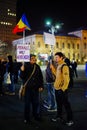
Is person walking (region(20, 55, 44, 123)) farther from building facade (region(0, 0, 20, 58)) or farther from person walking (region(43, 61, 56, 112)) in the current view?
building facade (region(0, 0, 20, 58))

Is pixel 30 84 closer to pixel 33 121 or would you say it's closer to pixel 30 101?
pixel 30 101

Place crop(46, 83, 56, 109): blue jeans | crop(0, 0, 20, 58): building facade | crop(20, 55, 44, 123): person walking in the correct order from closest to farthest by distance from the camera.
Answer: crop(20, 55, 44, 123): person walking < crop(46, 83, 56, 109): blue jeans < crop(0, 0, 20, 58): building facade

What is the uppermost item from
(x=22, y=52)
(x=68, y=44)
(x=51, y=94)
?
(x=68, y=44)

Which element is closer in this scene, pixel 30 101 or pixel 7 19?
pixel 30 101

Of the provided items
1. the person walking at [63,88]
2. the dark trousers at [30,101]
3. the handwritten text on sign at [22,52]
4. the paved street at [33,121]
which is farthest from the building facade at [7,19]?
the person walking at [63,88]

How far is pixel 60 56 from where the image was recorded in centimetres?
821

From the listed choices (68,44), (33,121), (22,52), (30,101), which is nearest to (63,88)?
(30,101)

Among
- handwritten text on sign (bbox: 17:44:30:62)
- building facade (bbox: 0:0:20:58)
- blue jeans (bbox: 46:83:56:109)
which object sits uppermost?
→ building facade (bbox: 0:0:20:58)

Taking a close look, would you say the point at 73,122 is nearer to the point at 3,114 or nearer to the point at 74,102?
the point at 3,114

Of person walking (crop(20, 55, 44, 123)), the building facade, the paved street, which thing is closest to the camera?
the paved street

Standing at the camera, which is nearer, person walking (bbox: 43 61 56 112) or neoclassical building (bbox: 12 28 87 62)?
person walking (bbox: 43 61 56 112)

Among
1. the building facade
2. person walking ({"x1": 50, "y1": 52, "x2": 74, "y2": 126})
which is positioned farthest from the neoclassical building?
person walking ({"x1": 50, "y1": 52, "x2": 74, "y2": 126})

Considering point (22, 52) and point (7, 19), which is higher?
point (7, 19)

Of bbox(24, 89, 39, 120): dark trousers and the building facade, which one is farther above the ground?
the building facade
